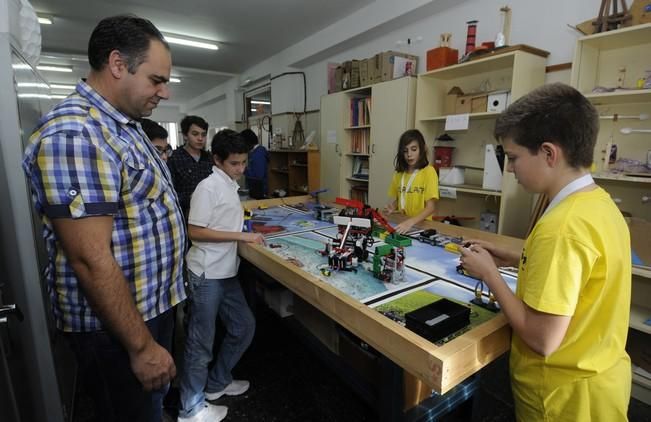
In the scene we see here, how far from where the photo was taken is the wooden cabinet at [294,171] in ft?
15.2

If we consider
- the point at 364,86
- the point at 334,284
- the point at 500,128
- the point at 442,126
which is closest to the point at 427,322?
the point at 334,284

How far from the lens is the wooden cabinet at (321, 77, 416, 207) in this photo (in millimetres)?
3158

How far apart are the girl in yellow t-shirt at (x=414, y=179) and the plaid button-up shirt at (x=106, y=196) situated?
1677 mm

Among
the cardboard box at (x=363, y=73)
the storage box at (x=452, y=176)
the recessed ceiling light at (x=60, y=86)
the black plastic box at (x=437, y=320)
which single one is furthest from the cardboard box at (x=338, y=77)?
the recessed ceiling light at (x=60, y=86)

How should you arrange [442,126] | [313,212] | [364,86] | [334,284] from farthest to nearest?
Result: [364,86] < [442,126] < [313,212] < [334,284]

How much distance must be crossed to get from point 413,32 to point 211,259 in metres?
3.13

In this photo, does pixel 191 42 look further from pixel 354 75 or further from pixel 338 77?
pixel 354 75

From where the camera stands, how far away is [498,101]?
2.48m

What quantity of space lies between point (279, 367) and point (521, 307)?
5.32 ft

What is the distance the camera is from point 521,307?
789 millimetres

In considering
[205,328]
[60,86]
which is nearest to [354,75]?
[205,328]

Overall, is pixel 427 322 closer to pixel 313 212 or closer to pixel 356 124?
pixel 313 212

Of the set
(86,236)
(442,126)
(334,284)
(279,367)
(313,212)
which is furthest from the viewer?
(442,126)

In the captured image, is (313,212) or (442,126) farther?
(442,126)
